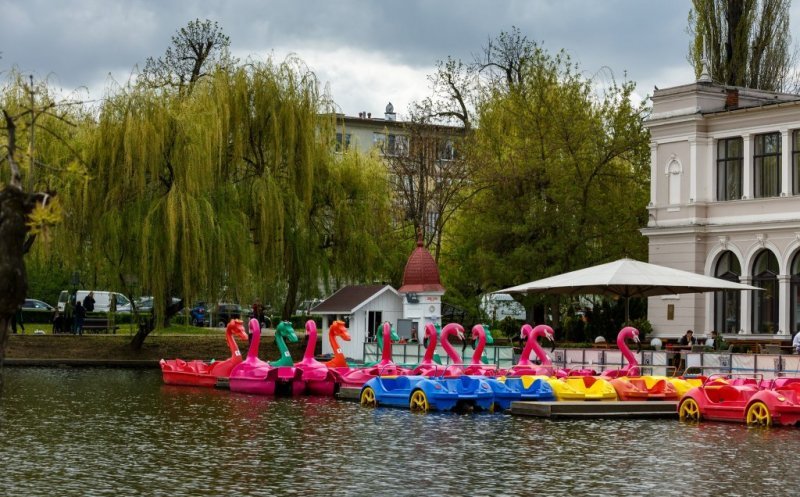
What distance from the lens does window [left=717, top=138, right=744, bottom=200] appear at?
52.1 metres

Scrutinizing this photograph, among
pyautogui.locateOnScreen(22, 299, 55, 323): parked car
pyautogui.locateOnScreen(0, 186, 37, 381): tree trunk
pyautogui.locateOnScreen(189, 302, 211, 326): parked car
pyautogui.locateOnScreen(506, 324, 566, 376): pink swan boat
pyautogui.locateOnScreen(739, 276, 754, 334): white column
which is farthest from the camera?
pyautogui.locateOnScreen(189, 302, 211, 326): parked car

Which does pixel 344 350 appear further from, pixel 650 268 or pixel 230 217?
pixel 650 268

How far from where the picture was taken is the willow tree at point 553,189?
5453 centimetres

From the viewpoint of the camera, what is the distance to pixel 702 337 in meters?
50.9

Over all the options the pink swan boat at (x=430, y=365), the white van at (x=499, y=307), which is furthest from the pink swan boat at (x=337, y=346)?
the white van at (x=499, y=307)

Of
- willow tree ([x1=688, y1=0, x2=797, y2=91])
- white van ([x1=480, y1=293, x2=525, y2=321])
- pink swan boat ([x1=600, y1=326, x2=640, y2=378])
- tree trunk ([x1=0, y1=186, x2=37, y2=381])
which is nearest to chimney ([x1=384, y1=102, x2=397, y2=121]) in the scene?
white van ([x1=480, y1=293, x2=525, y2=321])

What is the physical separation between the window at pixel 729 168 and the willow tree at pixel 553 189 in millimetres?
4926

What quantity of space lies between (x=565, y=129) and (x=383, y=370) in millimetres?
21044

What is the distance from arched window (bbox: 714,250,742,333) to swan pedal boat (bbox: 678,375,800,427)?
19.1 m

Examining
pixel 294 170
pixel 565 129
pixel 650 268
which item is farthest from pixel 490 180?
pixel 650 268

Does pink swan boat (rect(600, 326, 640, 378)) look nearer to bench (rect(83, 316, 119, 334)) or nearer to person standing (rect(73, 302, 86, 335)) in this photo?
person standing (rect(73, 302, 86, 335))

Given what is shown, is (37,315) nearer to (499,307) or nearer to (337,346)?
(499,307)

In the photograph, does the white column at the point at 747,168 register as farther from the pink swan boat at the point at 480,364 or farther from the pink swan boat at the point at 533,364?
the pink swan boat at the point at 480,364

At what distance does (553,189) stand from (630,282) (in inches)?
629
